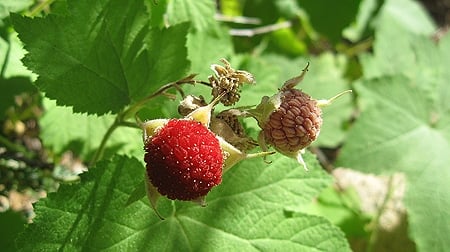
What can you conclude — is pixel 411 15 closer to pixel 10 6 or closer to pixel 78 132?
pixel 78 132

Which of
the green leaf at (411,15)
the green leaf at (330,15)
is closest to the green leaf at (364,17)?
the green leaf at (411,15)

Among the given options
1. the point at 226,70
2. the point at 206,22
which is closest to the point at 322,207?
the point at 206,22

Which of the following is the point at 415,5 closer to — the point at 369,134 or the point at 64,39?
the point at 369,134

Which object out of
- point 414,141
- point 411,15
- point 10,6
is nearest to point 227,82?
point 10,6

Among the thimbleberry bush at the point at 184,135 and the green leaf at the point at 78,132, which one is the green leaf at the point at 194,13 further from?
the green leaf at the point at 78,132

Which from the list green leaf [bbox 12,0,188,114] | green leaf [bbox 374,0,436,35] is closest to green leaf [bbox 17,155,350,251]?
green leaf [bbox 12,0,188,114]

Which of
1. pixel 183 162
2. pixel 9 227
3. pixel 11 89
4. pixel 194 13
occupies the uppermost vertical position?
pixel 183 162
